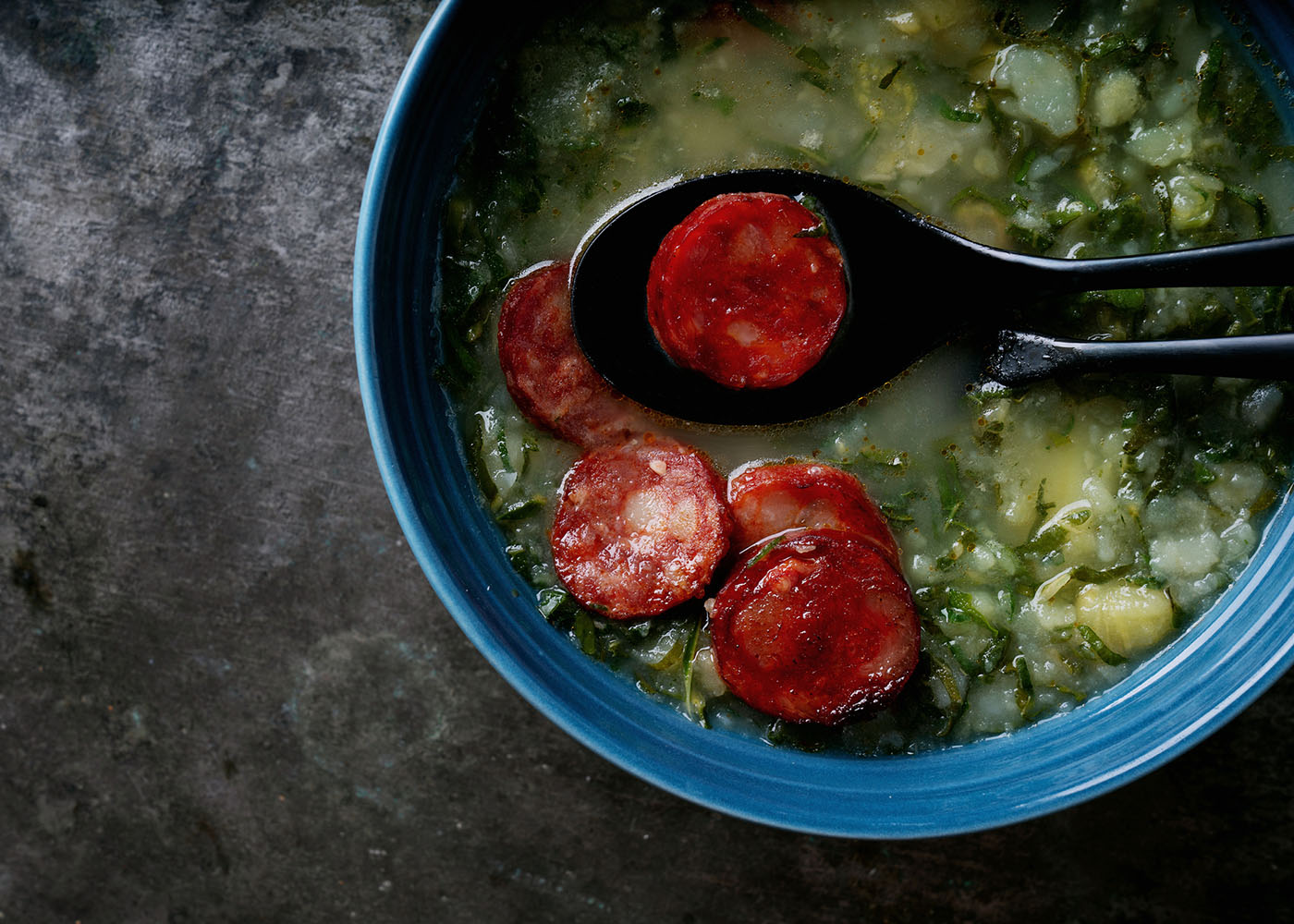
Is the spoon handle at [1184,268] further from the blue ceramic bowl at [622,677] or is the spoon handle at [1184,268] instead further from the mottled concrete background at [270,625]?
the mottled concrete background at [270,625]

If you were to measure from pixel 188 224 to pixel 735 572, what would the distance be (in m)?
1.40

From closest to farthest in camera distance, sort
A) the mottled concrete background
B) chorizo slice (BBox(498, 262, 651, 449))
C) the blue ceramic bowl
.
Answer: the blue ceramic bowl < chorizo slice (BBox(498, 262, 651, 449)) < the mottled concrete background

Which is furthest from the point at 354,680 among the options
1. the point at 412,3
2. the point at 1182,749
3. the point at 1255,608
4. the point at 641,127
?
the point at 1255,608

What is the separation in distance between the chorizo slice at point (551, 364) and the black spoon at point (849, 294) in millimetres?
33

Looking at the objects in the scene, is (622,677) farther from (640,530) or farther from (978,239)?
(978,239)

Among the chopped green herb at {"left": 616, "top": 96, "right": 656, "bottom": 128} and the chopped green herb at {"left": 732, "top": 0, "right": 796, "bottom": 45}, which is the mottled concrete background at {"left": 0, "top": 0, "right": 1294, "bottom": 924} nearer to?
the chopped green herb at {"left": 616, "top": 96, "right": 656, "bottom": 128}

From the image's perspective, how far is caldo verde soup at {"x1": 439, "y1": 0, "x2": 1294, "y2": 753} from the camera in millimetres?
1760

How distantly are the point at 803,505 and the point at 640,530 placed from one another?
0.97 feet

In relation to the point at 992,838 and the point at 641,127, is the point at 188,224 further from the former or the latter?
the point at 992,838

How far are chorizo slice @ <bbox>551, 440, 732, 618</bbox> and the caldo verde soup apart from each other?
0.06 metres

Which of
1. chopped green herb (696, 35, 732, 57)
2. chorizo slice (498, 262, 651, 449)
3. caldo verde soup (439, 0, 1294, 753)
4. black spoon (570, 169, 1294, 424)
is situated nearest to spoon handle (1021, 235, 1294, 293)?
black spoon (570, 169, 1294, 424)

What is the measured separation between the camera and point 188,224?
210cm

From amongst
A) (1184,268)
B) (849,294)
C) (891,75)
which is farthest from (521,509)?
(1184,268)

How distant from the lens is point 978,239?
179 cm
